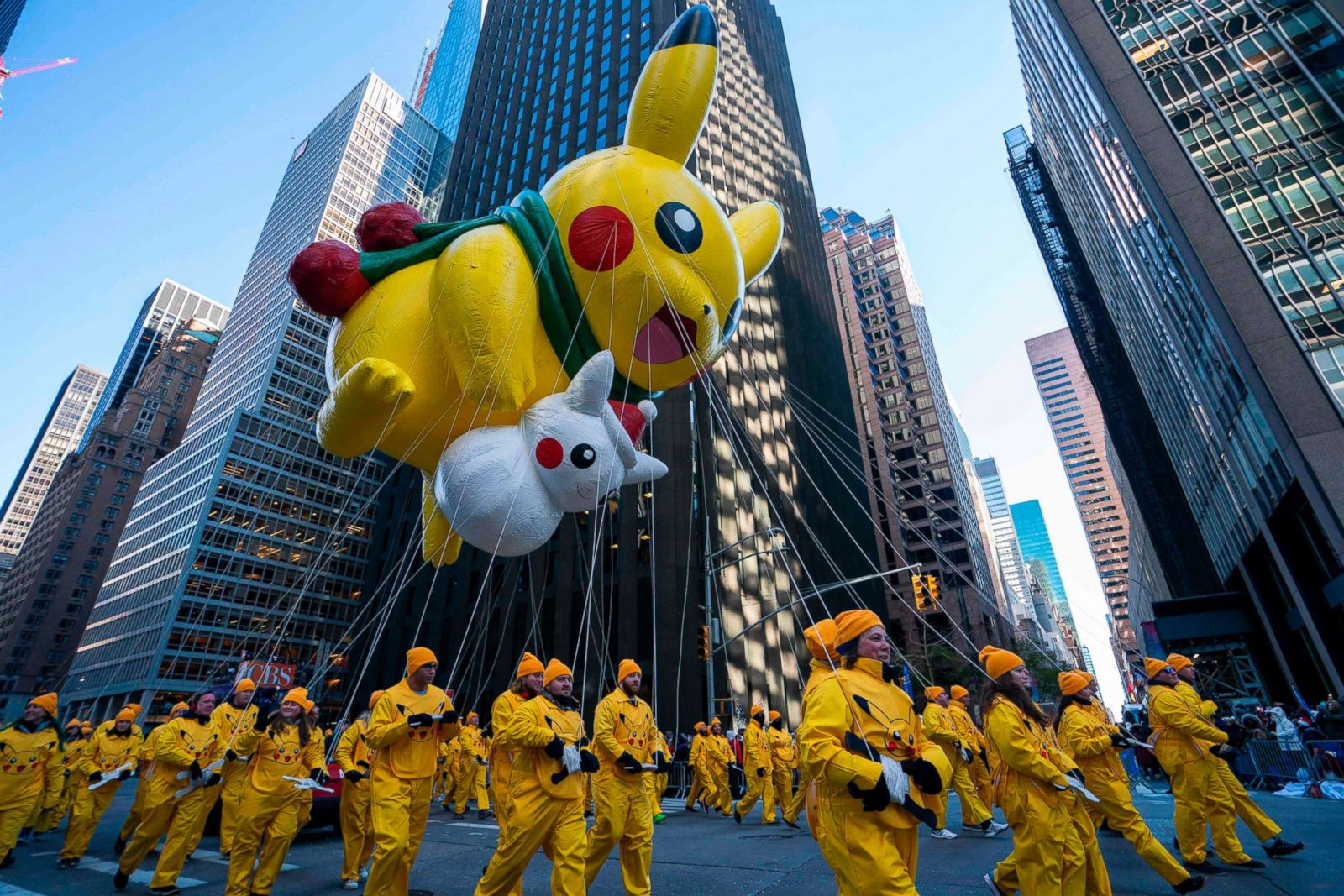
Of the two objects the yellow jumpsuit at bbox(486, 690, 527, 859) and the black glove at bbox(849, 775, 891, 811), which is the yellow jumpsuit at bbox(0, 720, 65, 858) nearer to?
the yellow jumpsuit at bbox(486, 690, 527, 859)

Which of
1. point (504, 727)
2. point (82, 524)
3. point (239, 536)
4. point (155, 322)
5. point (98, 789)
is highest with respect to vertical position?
point (155, 322)

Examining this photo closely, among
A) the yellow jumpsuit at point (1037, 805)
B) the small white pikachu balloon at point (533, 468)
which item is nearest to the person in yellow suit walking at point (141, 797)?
the small white pikachu balloon at point (533, 468)

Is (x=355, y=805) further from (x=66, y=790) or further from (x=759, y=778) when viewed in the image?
(x=66, y=790)

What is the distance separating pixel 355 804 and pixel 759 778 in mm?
6420

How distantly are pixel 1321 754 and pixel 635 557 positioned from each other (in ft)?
79.6

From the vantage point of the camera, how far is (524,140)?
4869cm

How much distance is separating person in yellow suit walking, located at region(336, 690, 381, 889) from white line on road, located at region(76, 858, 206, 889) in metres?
1.30

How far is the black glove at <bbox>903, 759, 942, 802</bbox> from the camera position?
10.3ft

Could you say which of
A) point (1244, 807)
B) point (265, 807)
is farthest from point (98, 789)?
point (1244, 807)

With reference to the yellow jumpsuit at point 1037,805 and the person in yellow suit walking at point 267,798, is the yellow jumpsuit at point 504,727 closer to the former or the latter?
the person in yellow suit walking at point 267,798

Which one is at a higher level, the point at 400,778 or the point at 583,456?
the point at 583,456

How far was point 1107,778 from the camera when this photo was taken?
5.25 meters

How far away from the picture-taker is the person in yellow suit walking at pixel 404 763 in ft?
15.8

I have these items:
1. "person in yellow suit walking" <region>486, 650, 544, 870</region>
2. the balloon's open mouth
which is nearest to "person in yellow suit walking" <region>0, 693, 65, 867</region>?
"person in yellow suit walking" <region>486, 650, 544, 870</region>
